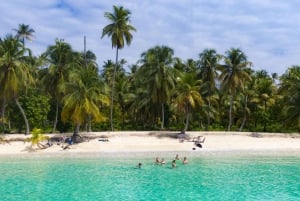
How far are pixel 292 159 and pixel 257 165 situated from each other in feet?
18.8

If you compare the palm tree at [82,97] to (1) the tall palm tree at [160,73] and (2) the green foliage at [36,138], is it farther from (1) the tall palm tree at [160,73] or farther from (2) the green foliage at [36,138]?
(1) the tall palm tree at [160,73]

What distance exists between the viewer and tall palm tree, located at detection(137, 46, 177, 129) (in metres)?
56.0

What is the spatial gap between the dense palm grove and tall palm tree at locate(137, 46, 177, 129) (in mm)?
143

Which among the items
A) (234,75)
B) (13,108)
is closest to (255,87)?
(234,75)

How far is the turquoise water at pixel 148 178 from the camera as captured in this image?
829 inches

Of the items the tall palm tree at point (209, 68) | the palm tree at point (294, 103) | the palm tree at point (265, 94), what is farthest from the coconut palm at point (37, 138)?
the palm tree at point (265, 94)

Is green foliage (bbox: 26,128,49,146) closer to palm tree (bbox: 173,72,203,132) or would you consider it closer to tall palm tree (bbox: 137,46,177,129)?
palm tree (bbox: 173,72,203,132)

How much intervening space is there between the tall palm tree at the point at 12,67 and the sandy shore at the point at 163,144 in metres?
6.13

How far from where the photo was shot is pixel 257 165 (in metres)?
32.8

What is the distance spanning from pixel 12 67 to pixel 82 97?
34.0 feet

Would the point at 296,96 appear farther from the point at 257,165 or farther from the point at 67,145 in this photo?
the point at 67,145

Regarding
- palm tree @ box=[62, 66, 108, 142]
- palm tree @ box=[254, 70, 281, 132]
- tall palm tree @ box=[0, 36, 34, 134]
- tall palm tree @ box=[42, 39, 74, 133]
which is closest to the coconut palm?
palm tree @ box=[62, 66, 108, 142]

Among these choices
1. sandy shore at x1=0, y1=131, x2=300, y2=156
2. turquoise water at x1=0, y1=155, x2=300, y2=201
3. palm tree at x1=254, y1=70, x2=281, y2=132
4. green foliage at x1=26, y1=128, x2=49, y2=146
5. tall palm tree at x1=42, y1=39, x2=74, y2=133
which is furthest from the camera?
palm tree at x1=254, y1=70, x2=281, y2=132

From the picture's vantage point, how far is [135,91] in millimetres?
67750
